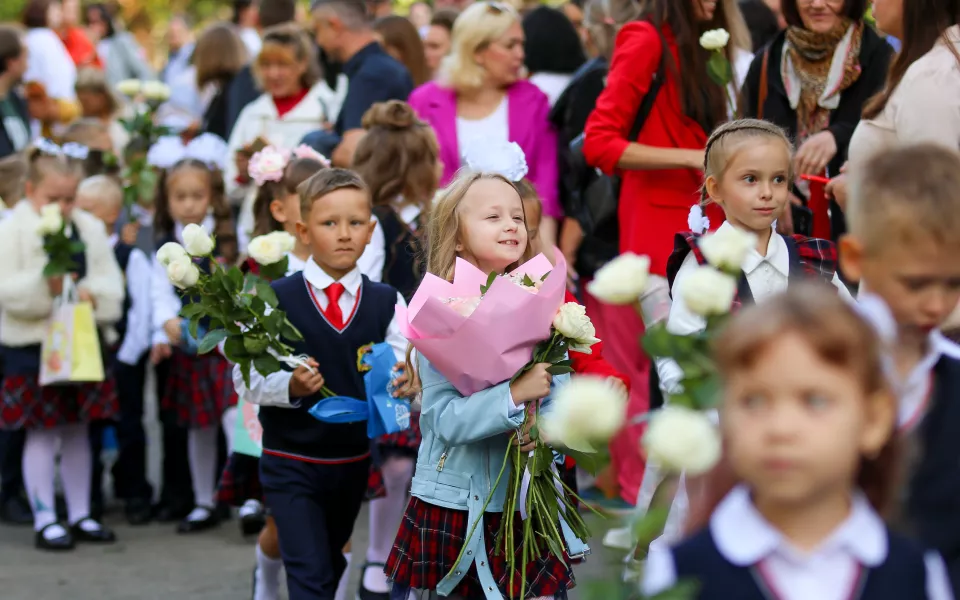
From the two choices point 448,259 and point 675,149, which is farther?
point 675,149

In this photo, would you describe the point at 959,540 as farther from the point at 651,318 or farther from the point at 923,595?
the point at 651,318

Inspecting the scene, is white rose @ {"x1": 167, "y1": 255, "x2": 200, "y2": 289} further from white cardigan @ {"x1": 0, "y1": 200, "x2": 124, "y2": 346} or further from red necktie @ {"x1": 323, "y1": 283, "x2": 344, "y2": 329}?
white cardigan @ {"x1": 0, "y1": 200, "x2": 124, "y2": 346}

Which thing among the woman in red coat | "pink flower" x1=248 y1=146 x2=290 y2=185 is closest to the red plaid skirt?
"pink flower" x1=248 y1=146 x2=290 y2=185

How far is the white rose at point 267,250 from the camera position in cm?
514

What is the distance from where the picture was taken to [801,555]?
7.61ft

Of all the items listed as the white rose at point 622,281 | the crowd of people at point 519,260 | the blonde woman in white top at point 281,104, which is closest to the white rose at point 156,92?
the crowd of people at point 519,260

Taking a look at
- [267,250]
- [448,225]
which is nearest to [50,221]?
[267,250]

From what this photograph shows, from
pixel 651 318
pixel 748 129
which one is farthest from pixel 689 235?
pixel 651 318

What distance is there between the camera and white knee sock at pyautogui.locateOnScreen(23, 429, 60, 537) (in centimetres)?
710

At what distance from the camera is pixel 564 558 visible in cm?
425

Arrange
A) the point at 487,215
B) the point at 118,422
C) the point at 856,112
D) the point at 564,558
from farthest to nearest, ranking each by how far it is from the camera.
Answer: the point at 118,422 < the point at 856,112 < the point at 487,215 < the point at 564,558

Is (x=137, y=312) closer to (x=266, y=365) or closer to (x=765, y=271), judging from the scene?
(x=266, y=365)

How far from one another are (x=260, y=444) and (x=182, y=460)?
2211 mm

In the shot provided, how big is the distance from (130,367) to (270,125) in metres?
1.68
